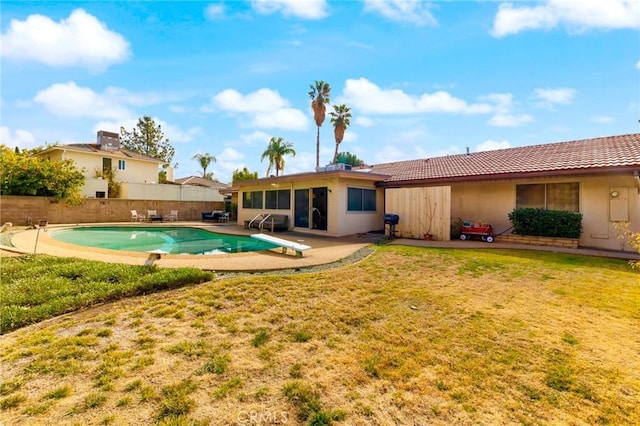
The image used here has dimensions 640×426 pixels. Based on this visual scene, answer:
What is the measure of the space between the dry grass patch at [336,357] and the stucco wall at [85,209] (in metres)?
18.5

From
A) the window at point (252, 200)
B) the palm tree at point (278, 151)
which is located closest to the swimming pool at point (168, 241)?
the window at point (252, 200)

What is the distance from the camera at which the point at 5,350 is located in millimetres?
3600

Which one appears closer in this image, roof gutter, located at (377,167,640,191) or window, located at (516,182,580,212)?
roof gutter, located at (377,167,640,191)

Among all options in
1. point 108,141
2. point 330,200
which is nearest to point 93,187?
point 108,141

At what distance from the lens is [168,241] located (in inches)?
568

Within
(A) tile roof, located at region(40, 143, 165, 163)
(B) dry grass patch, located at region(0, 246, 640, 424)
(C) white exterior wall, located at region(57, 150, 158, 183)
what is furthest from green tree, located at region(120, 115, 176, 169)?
(B) dry grass patch, located at region(0, 246, 640, 424)

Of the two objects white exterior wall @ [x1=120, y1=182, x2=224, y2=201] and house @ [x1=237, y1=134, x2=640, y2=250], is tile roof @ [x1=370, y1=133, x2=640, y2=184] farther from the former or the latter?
white exterior wall @ [x1=120, y1=182, x2=224, y2=201]

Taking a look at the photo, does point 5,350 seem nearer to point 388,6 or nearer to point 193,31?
point 193,31

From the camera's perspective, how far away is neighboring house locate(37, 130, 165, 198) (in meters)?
25.5

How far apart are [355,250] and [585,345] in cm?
661

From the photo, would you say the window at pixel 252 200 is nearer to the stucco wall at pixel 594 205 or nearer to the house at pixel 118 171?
the house at pixel 118 171

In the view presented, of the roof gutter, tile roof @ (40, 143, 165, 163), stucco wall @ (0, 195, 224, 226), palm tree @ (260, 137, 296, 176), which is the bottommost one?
stucco wall @ (0, 195, 224, 226)

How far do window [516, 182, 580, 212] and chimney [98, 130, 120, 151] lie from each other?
116 ft

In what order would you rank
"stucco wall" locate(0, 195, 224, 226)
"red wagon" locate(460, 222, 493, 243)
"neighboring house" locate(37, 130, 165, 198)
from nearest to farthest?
"red wagon" locate(460, 222, 493, 243) < "stucco wall" locate(0, 195, 224, 226) < "neighboring house" locate(37, 130, 165, 198)
